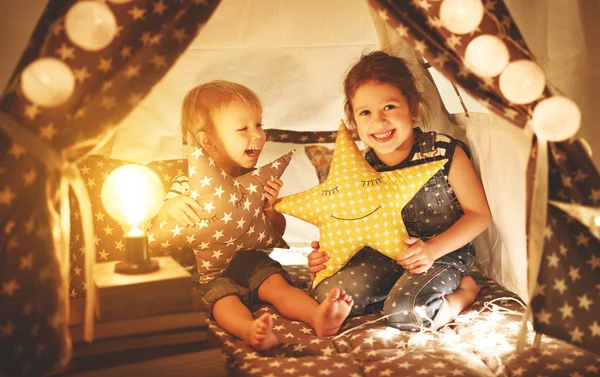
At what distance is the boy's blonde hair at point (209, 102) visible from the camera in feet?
6.13

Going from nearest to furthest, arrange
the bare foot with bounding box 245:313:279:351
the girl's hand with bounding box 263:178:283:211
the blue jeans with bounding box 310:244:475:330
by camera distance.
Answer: the bare foot with bounding box 245:313:279:351
the blue jeans with bounding box 310:244:475:330
the girl's hand with bounding box 263:178:283:211

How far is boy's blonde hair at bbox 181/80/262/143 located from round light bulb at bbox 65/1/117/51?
71 centimetres

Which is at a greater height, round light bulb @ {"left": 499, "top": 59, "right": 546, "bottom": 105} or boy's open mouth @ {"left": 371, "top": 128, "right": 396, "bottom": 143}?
round light bulb @ {"left": 499, "top": 59, "right": 546, "bottom": 105}

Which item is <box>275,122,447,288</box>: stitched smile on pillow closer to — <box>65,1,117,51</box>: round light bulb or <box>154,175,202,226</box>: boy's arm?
<box>154,175,202,226</box>: boy's arm

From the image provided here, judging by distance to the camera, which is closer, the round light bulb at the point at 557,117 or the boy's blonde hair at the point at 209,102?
the round light bulb at the point at 557,117

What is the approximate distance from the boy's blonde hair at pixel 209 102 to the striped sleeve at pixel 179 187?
0.53ft

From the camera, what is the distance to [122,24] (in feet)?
3.88

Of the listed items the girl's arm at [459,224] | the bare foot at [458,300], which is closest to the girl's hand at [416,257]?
the girl's arm at [459,224]

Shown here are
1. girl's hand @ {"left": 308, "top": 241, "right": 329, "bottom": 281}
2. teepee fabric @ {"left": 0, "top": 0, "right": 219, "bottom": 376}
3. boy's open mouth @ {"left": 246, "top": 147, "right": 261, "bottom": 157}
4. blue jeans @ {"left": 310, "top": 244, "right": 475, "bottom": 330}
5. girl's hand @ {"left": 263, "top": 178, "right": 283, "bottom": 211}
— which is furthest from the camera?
boy's open mouth @ {"left": 246, "top": 147, "right": 261, "bottom": 157}

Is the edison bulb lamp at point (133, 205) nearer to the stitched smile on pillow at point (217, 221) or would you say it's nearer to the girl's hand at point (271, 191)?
the stitched smile on pillow at point (217, 221)

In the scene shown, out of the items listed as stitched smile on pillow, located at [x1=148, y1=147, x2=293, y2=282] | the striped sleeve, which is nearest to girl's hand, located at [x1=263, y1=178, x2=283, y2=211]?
stitched smile on pillow, located at [x1=148, y1=147, x2=293, y2=282]

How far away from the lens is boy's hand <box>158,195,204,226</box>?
5.45 ft

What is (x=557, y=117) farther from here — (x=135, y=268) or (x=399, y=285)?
(x=135, y=268)

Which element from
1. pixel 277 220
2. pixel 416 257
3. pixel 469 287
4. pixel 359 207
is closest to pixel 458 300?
pixel 469 287
